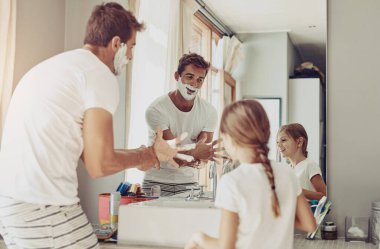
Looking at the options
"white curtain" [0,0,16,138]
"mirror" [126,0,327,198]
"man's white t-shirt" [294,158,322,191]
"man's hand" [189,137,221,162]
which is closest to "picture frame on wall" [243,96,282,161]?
"mirror" [126,0,327,198]

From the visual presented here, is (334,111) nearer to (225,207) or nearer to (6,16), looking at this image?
(225,207)

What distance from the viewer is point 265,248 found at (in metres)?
1.29

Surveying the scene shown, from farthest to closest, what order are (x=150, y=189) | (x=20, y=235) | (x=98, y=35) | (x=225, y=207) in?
(x=150, y=189) < (x=98, y=35) < (x=20, y=235) < (x=225, y=207)

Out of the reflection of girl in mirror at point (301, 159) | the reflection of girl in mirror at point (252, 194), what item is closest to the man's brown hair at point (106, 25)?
the reflection of girl in mirror at point (252, 194)

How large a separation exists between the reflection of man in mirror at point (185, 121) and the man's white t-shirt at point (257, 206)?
0.81 m

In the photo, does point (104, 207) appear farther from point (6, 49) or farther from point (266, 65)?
point (266, 65)

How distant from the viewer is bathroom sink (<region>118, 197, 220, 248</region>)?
176 centimetres

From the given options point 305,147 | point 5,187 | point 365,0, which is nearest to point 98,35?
point 5,187

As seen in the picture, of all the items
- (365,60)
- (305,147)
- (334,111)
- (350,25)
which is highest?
(350,25)

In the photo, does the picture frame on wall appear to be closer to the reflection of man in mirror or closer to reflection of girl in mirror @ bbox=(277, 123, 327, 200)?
reflection of girl in mirror @ bbox=(277, 123, 327, 200)

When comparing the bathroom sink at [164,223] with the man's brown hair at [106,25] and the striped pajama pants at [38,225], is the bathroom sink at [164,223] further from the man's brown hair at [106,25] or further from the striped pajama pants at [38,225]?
the man's brown hair at [106,25]

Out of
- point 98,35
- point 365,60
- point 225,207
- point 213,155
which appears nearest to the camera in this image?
point 225,207

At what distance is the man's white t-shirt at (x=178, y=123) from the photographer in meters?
2.14

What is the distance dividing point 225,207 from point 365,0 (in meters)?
1.11
